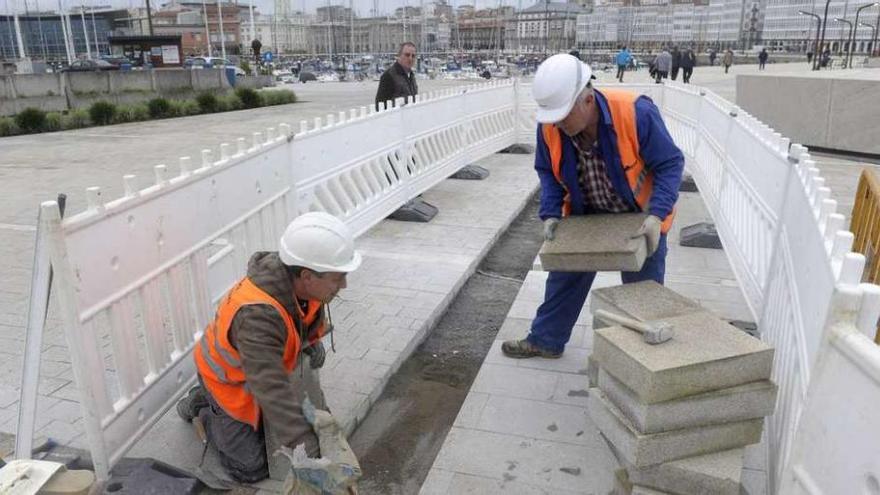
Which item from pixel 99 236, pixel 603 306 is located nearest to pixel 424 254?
pixel 603 306

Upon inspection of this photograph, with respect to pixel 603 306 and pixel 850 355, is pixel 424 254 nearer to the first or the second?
pixel 603 306

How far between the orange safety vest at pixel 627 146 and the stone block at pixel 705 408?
1.23 m

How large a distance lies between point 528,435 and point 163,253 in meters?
1.99

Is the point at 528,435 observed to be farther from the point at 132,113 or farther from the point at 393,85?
the point at 132,113

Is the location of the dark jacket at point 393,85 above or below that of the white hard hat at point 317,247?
above

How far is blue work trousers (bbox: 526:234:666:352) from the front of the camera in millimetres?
3764

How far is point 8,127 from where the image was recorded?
16.2 m

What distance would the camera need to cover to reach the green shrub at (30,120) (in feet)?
54.1

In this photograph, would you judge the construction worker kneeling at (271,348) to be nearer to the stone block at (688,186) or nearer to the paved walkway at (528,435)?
the paved walkway at (528,435)

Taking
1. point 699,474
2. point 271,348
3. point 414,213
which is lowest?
point 414,213

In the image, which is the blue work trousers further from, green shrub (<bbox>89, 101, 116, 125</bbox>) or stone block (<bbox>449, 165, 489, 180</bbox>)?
green shrub (<bbox>89, 101, 116, 125</bbox>)

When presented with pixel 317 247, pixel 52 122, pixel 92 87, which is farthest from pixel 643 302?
pixel 92 87

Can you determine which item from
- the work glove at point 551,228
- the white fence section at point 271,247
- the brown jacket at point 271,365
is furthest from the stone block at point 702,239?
the brown jacket at point 271,365

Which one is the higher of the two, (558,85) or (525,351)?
(558,85)
